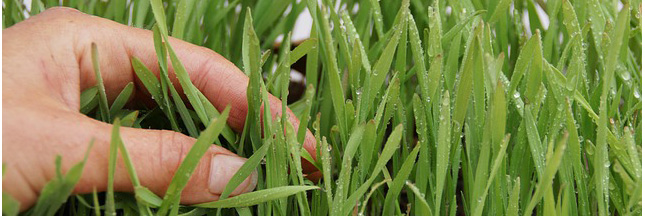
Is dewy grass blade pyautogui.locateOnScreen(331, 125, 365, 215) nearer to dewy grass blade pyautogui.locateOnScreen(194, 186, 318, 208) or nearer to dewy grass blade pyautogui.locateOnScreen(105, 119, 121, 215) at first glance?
dewy grass blade pyautogui.locateOnScreen(194, 186, 318, 208)

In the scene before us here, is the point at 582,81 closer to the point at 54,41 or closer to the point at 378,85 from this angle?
the point at 378,85

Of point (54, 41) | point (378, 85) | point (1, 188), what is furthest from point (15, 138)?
point (378, 85)

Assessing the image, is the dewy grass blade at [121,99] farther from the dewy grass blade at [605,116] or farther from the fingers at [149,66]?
the dewy grass blade at [605,116]

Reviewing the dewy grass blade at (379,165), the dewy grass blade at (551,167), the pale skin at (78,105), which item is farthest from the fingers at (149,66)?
the dewy grass blade at (551,167)

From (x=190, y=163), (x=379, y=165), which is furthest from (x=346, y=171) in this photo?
(x=190, y=163)

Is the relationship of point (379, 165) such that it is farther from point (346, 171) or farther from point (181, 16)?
point (181, 16)

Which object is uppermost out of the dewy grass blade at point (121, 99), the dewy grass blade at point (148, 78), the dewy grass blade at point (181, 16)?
the dewy grass blade at point (181, 16)
